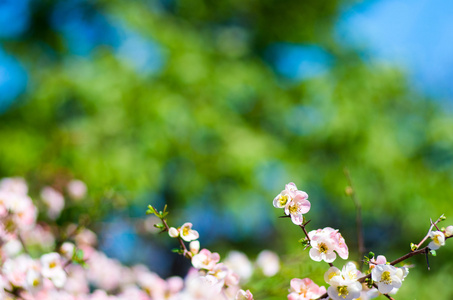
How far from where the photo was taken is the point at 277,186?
113 inches

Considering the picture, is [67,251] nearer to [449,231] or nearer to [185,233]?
[185,233]

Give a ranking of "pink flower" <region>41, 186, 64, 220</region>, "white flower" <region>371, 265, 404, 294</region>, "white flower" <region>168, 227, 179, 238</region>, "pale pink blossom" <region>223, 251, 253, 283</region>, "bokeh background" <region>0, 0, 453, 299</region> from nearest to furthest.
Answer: "white flower" <region>371, 265, 404, 294</region> → "white flower" <region>168, 227, 179, 238</region> → "pale pink blossom" <region>223, 251, 253, 283</region> → "pink flower" <region>41, 186, 64, 220</region> → "bokeh background" <region>0, 0, 453, 299</region>

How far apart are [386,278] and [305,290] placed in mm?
115

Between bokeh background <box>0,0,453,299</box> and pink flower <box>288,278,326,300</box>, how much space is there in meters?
1.91

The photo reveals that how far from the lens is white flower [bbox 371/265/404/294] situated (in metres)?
0.47

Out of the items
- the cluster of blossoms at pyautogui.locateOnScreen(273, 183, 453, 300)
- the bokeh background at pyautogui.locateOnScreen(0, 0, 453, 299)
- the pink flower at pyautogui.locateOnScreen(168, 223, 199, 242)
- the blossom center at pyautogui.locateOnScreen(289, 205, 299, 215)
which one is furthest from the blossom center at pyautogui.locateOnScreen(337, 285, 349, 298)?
the bokeh background at pyautogui.locateOnScreen(0, 0, 453, 299)

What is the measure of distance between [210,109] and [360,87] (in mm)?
1465

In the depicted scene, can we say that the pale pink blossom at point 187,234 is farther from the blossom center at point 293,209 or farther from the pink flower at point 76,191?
the pink flower at point 76,191

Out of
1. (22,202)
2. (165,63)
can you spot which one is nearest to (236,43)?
(165,63)

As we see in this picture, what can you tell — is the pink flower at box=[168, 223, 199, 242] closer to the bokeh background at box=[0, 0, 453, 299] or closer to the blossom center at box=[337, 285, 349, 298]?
the blossom center at box=[337, 285, 349, 298]

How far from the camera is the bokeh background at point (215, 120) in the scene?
2.73 meters

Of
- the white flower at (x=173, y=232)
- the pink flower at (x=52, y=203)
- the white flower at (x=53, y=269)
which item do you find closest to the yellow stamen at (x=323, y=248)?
the white flower at (x=173, y=232)

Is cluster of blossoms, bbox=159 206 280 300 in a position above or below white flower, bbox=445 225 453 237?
below

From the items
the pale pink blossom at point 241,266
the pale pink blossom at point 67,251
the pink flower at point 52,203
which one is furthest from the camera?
the pink flower at point 52,203
